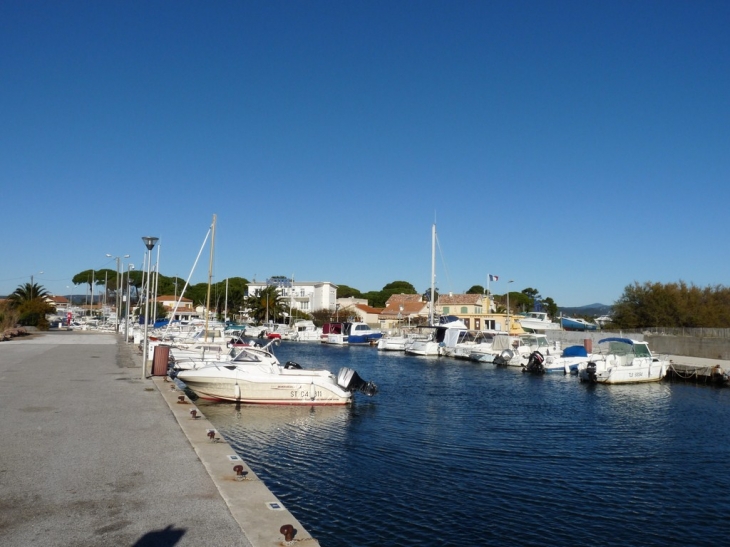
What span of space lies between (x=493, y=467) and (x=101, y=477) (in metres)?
9.21

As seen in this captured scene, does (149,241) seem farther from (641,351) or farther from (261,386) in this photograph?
(641,351)

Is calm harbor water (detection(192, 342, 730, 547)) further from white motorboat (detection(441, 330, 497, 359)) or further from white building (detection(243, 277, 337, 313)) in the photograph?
white building (detection(243, 277, 337, 313))

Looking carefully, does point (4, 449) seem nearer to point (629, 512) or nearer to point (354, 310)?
point (629, 512)

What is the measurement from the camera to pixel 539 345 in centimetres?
4741

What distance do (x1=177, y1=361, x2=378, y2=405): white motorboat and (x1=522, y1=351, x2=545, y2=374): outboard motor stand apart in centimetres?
2182

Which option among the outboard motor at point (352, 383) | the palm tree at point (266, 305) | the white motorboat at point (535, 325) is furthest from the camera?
the palm tree at point (266, 305)

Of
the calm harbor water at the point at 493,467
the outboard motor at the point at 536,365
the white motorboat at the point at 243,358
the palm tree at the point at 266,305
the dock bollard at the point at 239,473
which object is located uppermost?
the palm tree at the point at 266,305

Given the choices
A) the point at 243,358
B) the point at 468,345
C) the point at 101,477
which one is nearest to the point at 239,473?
the point at 101,477

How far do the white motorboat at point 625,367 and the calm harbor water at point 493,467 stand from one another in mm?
6540

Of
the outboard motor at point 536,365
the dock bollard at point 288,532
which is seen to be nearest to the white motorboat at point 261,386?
the dock bollard at point 288,532

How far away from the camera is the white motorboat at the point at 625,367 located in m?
34.9

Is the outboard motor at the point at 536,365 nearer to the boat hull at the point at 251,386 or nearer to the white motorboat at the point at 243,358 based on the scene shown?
the white motorboat at the point at 243,358

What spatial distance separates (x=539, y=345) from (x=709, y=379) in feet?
44.2

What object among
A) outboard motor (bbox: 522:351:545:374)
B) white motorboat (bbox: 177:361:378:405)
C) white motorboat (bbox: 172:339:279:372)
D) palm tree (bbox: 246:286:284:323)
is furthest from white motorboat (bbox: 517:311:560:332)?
white motorboat (bbox: 177:361:378:405)
